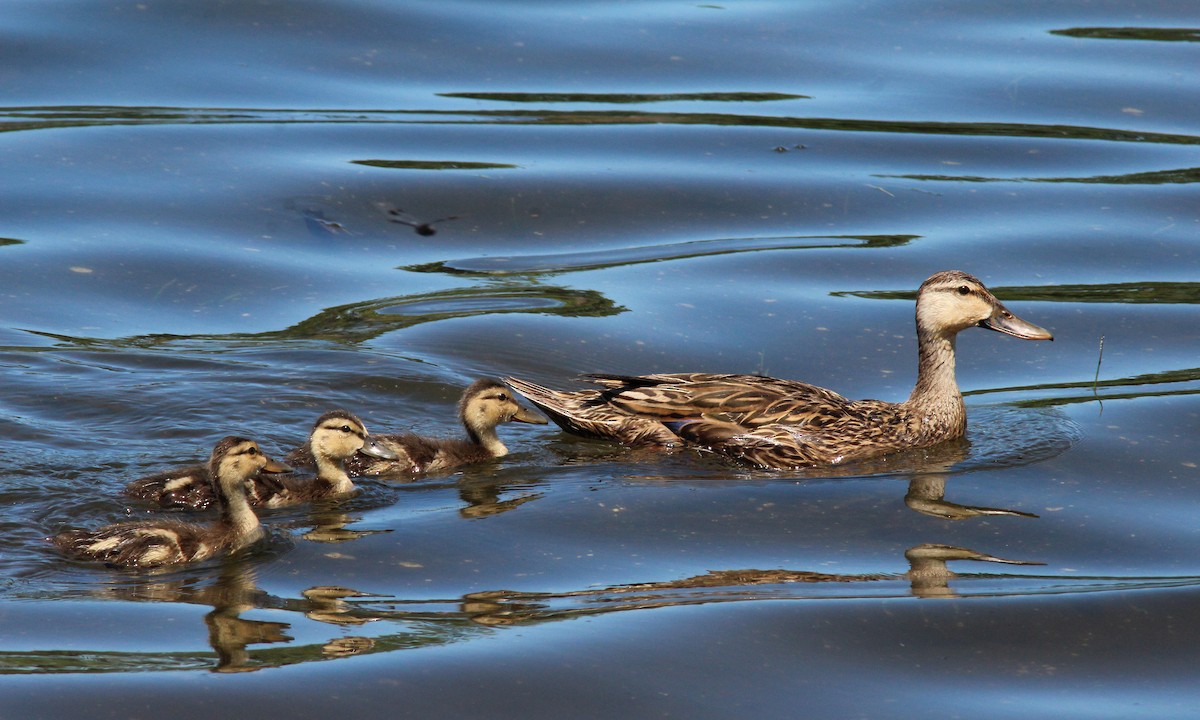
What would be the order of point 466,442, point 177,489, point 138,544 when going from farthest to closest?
point 466,442 < point 177,489 < point 138,544

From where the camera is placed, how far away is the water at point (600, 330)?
6883mm

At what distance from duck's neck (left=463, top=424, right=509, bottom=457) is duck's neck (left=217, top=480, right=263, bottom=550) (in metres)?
1.84

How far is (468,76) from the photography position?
17.6 metres

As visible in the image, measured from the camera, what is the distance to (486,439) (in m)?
9.82

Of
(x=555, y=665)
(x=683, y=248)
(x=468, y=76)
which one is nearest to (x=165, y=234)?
(x=683, y=248)

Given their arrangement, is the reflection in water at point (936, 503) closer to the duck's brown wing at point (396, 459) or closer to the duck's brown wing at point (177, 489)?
the duck's brown wing at point (396, 459)

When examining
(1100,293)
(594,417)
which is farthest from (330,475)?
(1100,293)

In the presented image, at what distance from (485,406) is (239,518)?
2.03m

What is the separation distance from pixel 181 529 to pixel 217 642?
1.24m

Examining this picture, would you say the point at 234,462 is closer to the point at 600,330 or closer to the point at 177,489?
the point at 177,489

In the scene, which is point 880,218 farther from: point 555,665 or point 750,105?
point 555,665

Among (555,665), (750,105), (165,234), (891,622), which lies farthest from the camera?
(750,105)

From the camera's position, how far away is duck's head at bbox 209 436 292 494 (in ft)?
27.1

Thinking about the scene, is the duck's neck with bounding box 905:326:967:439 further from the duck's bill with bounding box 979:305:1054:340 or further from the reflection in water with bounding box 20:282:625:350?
the reflection in water with bounding box 20:282:625:350
